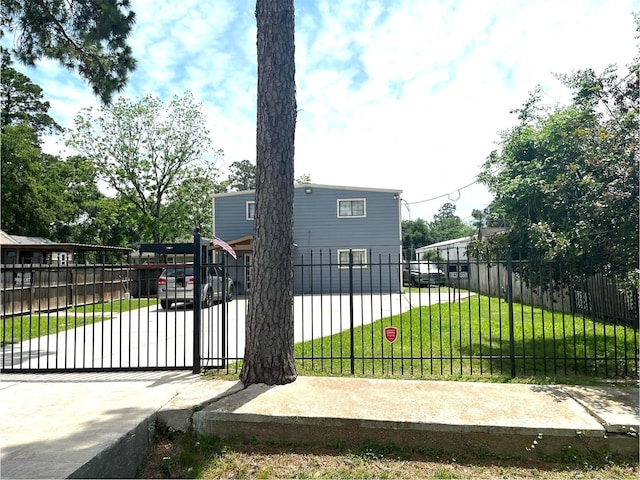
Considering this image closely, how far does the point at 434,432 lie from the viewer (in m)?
3.73

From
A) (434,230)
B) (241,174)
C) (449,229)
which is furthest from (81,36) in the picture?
(449,229)

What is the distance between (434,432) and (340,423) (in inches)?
33.5

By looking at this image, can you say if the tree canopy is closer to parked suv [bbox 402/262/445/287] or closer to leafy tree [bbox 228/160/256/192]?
parked suv [bbox 402/262/445/287]

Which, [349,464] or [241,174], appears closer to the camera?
[349,464]

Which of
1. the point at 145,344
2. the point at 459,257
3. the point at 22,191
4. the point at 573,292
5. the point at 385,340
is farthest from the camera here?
the point at 22,191

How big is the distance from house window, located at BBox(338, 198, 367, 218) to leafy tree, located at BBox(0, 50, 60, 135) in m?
24.6

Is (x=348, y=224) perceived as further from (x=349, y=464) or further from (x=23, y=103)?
(x=23, y=103)

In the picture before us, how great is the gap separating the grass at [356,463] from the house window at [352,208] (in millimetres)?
17337

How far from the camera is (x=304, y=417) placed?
386 centimetres

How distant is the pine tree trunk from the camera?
4.77 m

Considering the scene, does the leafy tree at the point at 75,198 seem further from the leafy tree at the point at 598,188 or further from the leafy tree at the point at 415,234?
the leafy tree at the point at 415,234

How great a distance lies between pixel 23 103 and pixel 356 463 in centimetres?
3679

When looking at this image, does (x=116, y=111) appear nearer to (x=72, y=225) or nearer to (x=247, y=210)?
(x=72, y=225)

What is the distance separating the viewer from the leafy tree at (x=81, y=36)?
25.6 feet
